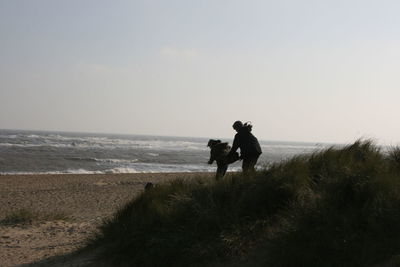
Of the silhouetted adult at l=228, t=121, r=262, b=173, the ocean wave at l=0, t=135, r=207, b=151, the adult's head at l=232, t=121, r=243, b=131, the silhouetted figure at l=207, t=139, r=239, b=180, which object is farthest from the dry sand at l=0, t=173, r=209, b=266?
the ocean wave at l=0, t=135, r=207, b=151

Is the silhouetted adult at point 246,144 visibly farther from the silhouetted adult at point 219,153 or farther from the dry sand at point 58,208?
the dry sand at point 58,208

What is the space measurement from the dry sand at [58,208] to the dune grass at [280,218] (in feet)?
3.85

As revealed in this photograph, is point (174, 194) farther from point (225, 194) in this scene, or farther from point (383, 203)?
point (383, 203)

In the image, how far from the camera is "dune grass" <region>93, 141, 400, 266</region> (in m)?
4.70

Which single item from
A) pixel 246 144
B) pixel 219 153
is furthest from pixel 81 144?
pixel 246 144

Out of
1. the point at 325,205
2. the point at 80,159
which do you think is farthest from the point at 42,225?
the point at 80,159

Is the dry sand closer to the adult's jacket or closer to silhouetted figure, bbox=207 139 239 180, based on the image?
silhouetted figure, bbox=207 139 239 180

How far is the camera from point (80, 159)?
36969mm

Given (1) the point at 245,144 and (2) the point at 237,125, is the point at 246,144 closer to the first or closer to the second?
(1) the point at 245,144

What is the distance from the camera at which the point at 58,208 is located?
14.6 meters

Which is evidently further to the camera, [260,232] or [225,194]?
[225,194]

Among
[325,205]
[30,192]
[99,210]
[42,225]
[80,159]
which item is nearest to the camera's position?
[325,205]

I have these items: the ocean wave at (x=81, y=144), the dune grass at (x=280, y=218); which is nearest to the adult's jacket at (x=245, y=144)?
the dune grass at (x=280, y=218)

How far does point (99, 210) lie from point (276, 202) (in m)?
9.39
